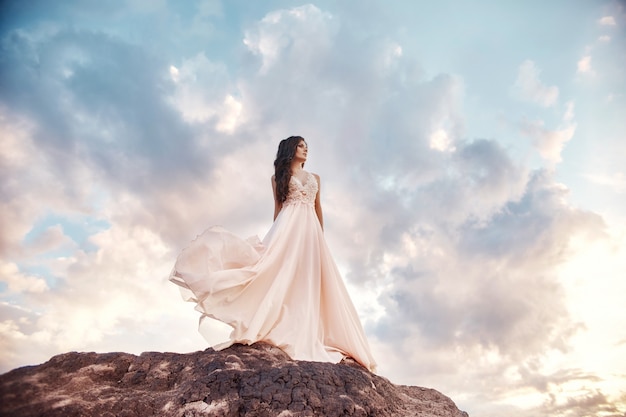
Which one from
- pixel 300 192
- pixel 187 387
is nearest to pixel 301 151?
pixel 300 192

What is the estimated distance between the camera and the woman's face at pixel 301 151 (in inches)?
352

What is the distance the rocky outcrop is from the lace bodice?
3482 millimetres

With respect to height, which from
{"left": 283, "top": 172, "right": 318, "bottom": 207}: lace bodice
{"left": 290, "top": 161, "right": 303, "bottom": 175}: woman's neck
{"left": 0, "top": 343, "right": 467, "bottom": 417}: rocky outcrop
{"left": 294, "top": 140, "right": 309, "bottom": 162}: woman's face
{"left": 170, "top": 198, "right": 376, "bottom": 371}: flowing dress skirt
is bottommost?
{"left": 0, "top": 343, "right": 467, "bottom": 417}: rocky outcrop

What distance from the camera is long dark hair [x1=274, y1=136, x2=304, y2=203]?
28.2 ft

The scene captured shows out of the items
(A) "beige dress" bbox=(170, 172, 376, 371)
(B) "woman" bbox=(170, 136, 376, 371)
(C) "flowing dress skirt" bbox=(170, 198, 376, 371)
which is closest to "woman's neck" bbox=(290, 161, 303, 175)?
(B) "woman" bbox=(170, 136, 376, 371)

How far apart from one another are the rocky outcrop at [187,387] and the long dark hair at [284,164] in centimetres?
360

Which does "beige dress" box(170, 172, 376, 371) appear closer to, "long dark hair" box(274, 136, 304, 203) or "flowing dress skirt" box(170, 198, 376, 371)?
"flowing dress skirt" box(170, 198, 376, 371)

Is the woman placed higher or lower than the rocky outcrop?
higher

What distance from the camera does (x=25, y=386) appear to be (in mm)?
4352

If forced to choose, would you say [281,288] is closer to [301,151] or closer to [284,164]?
[284,164]

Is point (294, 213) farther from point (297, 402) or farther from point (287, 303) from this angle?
point (297, 402)

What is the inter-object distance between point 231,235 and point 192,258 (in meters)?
0.76

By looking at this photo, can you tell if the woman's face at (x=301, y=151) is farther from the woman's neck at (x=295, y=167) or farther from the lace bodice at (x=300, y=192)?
the lace bodice at (x=300, y=192)

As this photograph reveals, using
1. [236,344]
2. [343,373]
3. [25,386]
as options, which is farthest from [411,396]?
[25,386]
